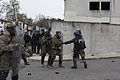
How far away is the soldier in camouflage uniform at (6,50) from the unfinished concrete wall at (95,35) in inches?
348

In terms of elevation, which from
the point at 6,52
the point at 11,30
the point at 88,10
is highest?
the point at 88,10

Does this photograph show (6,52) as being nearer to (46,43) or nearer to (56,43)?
(56,43)

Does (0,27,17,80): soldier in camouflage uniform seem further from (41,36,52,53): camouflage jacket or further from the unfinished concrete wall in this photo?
the unfinished concrete wall

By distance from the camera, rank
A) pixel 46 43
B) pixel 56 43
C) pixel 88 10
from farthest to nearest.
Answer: pixel 88 10
pixel 46 43
pixel 56 43

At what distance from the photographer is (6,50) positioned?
16.3ft

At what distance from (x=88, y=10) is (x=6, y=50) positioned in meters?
21.1

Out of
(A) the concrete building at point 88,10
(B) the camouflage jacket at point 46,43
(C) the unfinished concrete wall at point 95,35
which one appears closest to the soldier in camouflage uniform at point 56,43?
(B) the camouflage jacket at point 46,43

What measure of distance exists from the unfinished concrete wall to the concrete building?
34.3ft

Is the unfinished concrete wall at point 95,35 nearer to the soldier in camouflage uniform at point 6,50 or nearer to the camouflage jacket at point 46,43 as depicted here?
the camouflage jacket at point 46,43

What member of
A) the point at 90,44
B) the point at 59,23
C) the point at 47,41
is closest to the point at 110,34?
the point at 90,44

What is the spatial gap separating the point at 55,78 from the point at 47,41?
102 inches

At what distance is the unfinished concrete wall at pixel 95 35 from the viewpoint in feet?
45.7

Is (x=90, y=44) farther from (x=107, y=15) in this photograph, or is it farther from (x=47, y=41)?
(x=107, y=15)

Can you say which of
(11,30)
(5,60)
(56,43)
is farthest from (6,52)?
(56,43)
